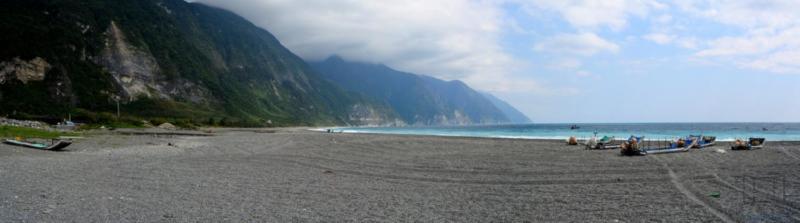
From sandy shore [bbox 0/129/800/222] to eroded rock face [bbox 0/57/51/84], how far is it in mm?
91687

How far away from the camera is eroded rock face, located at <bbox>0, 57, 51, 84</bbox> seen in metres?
93.8

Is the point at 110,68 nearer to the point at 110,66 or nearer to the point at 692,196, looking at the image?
the point at 110,66

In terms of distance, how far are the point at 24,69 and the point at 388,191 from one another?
11048cm

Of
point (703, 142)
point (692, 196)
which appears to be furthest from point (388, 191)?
point (703, 142)

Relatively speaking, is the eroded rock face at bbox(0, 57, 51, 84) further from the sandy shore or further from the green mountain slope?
the sandy shore

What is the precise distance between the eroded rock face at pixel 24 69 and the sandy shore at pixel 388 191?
9169 centimetres

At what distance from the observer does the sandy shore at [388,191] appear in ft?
32.5

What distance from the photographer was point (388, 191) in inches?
540

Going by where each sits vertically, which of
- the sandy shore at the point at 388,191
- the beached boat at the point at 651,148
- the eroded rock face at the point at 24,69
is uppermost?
the eroded rock face at the point at 24,69

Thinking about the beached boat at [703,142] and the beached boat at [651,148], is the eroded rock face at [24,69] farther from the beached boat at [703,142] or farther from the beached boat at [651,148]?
the beached boat at [703,142]

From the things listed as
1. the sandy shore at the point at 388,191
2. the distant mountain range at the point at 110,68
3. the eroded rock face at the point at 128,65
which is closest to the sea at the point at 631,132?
the sandy shore at the point at 388,191

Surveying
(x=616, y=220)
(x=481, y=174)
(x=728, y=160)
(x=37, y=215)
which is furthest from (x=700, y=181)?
(x=37, y=215)

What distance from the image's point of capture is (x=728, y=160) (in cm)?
2323

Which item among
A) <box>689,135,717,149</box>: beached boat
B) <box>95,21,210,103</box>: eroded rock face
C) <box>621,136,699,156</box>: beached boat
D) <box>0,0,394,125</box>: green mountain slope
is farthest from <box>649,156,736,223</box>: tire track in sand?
<box>95,21,210,103</box>: eroded rock face
